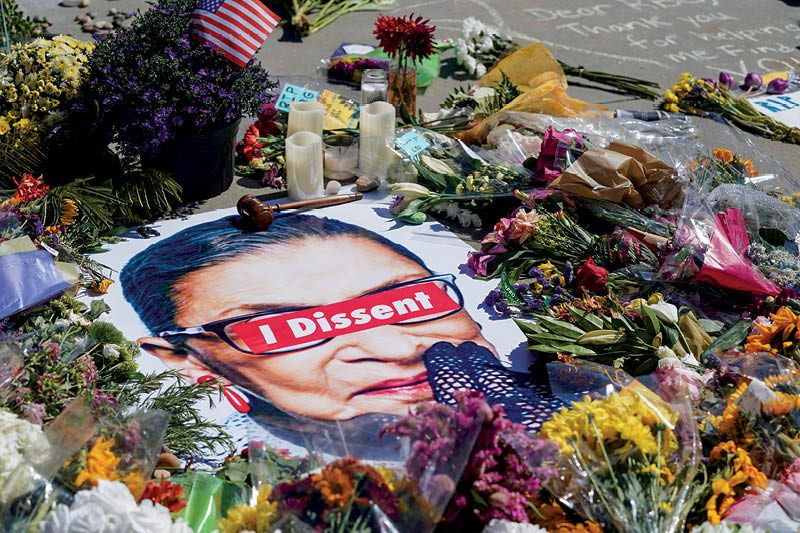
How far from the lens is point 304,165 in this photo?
3.57 meters

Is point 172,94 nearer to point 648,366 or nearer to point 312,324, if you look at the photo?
point 312,324

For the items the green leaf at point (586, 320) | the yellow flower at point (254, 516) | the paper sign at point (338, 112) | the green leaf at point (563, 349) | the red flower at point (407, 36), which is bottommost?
the green leaf at point (563, 349)

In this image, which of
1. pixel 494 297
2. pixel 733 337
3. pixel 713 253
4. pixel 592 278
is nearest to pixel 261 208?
pixel 494 297

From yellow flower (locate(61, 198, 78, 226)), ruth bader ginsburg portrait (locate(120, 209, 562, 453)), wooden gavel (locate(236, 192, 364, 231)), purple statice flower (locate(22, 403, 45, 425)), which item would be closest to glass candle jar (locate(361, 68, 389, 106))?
wooden gavel (locate(236, 192, 364, 231))

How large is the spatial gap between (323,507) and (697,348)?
153 cm

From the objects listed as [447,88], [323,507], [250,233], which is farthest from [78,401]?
[447,88]

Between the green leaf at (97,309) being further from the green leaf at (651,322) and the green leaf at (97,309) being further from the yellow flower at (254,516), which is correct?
the green leaf at (651,322)

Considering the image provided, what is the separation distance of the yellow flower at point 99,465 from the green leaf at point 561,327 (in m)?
1.53

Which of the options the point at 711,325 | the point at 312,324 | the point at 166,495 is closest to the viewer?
the point at 166,495

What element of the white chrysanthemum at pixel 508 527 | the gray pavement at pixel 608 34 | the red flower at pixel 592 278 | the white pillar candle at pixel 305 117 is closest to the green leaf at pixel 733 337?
the red flower at pixel 592 278

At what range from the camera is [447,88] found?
496 centimetres

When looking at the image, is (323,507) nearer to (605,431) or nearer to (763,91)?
(605,431)

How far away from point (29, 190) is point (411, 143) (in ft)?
5.18

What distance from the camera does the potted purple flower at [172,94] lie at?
3234 mm
